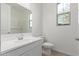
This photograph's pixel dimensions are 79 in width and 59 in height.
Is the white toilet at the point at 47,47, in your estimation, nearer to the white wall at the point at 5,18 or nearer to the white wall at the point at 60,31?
the white wall at the point at 60,31

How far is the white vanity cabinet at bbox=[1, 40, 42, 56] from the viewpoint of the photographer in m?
1.14

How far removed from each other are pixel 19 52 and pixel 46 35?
0.55 m

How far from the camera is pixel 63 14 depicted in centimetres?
145

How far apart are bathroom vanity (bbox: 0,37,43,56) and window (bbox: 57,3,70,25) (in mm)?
515

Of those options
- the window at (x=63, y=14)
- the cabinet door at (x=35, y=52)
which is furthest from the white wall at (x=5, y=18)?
A: the window at (x=63, y=14)

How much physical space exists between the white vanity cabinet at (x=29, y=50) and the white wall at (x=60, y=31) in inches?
9.5

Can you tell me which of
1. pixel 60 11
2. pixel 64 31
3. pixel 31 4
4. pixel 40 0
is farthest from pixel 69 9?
pixel 31 4

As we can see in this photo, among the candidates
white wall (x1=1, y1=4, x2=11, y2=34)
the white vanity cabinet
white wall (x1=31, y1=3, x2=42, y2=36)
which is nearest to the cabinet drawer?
the white vanity cabinet

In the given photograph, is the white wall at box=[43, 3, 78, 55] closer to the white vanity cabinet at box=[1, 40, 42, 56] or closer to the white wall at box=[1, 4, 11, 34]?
the white vanity cabinet at box=[1, 40, 42, 56]

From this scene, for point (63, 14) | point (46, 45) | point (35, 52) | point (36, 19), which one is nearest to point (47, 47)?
point (46, 45)

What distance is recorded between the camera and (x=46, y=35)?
1.45 metres

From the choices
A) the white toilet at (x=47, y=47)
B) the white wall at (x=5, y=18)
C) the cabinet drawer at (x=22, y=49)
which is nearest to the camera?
the cabinet drawer at (x=22, y=49)

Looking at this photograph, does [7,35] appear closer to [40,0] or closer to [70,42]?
[40,0]

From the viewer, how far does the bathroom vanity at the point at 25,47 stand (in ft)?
3.66
